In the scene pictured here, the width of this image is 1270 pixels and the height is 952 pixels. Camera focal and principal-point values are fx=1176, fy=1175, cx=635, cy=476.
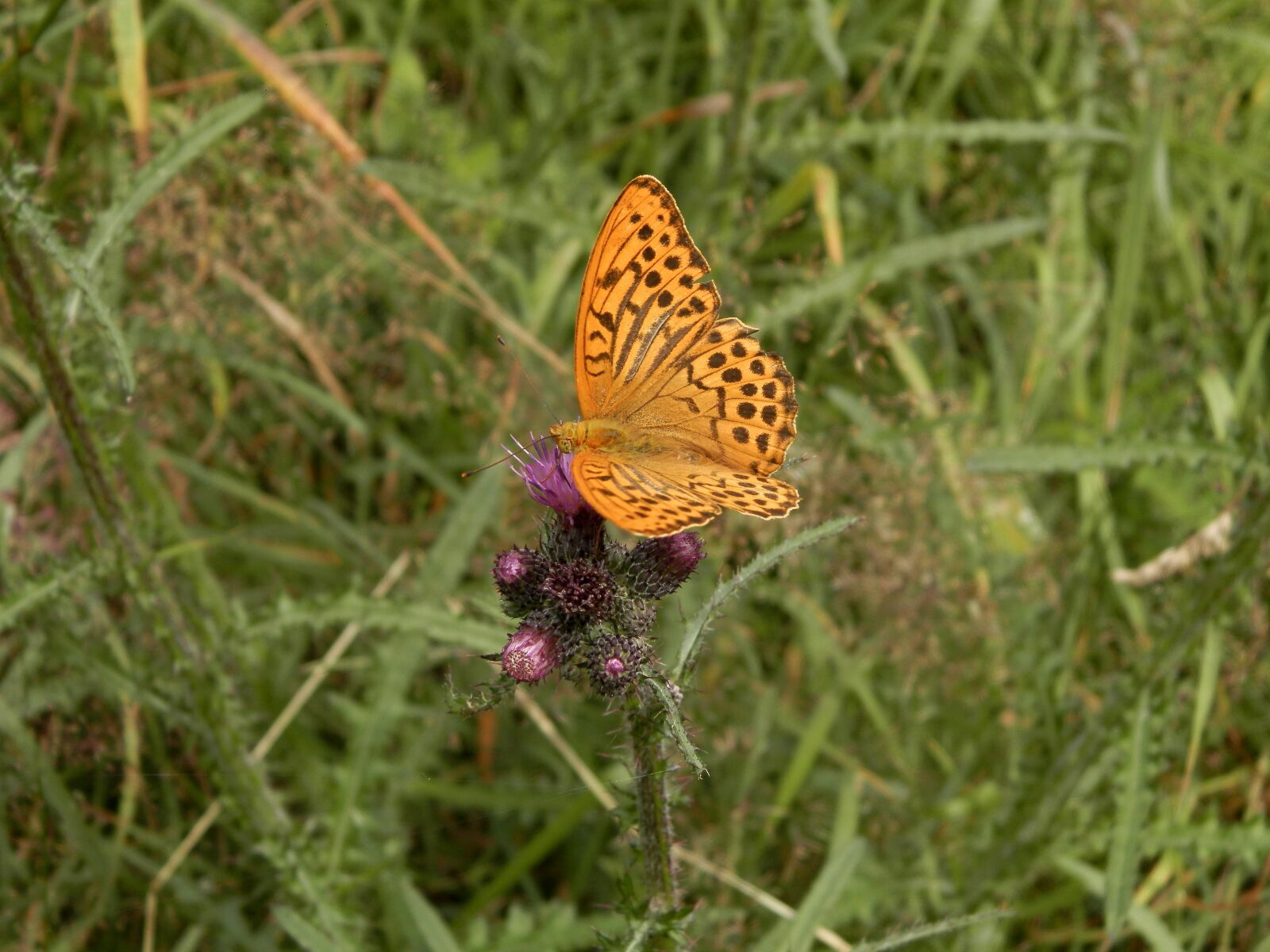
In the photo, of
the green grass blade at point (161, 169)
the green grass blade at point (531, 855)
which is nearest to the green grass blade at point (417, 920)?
the green grass blade at point (531, 855)

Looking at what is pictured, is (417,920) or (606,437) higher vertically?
(606,437)

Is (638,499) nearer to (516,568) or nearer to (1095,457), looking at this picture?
(516,568)

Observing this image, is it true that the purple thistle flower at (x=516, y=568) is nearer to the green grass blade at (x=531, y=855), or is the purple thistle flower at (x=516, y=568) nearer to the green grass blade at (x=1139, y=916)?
the green grass blade at (x=531, y=855)

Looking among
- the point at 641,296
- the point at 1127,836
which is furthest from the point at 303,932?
the point at 1127,836

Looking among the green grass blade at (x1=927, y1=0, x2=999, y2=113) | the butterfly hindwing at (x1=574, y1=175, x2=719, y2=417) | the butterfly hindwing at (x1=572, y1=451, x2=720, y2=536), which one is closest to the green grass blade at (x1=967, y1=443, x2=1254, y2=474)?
the butterfly hindwing at (x1=574, y1=175, x2=719, y2=417)

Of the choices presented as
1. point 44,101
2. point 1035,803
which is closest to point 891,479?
point 1035,803

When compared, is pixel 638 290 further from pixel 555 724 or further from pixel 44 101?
pixel 44 101
